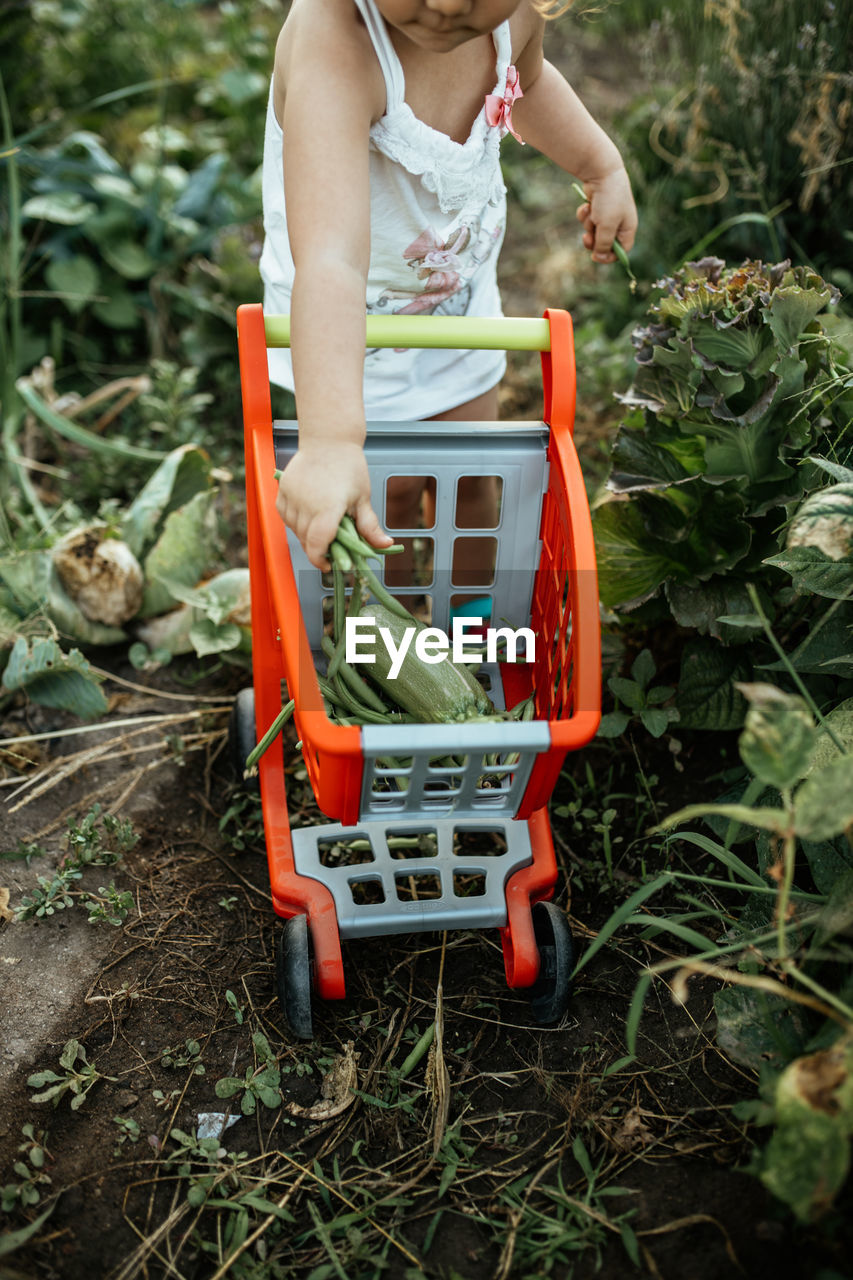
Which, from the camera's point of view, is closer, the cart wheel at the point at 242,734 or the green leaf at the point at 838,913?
the green leaf at the point at 838,913

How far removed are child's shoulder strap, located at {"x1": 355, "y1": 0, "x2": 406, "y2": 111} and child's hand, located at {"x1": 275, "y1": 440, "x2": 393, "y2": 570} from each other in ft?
1.81

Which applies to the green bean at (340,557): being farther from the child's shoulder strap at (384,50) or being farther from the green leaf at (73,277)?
the green leaf at (73,277)

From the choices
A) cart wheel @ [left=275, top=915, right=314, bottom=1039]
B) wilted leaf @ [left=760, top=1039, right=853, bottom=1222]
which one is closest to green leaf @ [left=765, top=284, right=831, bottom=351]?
wilted leaf @ [left=760, top=1039, right=853, bottom=1222]

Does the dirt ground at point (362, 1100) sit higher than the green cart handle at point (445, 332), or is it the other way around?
the green cart handle at point (445, 332)

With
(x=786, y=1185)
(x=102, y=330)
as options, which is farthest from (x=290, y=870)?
(x=102, y=330)

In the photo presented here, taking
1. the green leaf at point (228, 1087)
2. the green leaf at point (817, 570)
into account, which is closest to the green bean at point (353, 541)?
the green leaf at point (817, 570)

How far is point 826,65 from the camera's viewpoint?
2.49 m

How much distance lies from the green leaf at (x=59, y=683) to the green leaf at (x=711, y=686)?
1136 mm

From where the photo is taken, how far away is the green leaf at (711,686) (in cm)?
178

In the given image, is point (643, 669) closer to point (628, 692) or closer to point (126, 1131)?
point (628, 692)

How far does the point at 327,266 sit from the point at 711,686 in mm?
995

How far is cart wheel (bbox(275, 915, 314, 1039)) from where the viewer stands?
4.80 ft

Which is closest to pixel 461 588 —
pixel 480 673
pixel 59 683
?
pixel 480 673

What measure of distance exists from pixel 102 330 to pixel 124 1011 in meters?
2.34
